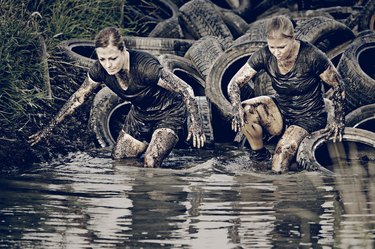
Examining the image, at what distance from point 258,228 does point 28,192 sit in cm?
289

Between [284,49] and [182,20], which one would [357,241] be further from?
[182,20]

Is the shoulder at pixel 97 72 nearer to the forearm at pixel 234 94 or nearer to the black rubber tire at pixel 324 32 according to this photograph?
the forearm at pixel 234 94

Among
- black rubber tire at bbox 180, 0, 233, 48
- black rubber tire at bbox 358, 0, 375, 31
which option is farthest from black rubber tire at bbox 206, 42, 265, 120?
black rubber tire at bbox 358, 0, 375, 31

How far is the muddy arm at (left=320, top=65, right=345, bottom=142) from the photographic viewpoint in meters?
15.1

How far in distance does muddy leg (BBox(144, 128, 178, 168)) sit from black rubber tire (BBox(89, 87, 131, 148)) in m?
1.67

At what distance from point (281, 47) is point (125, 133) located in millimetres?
2232

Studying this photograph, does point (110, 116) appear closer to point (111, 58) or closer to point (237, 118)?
point (111, 58)

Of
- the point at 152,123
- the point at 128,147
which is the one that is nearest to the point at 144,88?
the point at 152,123

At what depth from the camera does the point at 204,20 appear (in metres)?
19.2

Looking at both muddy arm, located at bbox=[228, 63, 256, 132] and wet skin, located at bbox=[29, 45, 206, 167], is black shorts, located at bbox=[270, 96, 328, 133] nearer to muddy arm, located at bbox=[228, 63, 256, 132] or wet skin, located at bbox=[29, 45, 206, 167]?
muddy arm, located at bbox=[228, 63, 256, 132]

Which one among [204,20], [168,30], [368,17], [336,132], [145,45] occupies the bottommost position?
[336,132]

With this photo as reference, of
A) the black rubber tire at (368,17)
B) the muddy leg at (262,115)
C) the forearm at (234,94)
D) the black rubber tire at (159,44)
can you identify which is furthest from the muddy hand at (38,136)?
the black rubber tire at (368,17)

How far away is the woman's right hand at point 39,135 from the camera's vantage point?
15.2 m

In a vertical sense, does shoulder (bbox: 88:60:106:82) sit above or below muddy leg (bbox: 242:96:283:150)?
above
